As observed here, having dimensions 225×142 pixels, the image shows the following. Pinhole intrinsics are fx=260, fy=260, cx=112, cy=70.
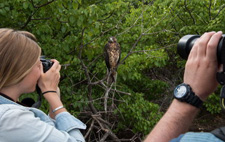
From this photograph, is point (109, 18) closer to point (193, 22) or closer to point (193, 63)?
point (193, 22)

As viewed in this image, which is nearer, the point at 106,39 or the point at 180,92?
the point at 180,92

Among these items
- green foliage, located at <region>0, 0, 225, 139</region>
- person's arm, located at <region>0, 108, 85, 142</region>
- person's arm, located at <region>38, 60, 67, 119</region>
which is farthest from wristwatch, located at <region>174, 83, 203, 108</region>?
green foliage, located at <region>0, 0, 225, 139</region>

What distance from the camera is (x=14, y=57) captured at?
108cm

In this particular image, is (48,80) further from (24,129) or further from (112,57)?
(112,57)

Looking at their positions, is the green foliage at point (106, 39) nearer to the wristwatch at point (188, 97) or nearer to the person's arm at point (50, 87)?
the person's arm at point (50, 87)

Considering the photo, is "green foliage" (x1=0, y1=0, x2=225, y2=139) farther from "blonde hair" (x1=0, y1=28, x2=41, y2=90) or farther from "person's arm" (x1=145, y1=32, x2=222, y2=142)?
"person's arm" (x1=145, y1=32, x2=222, y2=142)

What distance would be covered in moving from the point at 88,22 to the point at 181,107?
1993 mm

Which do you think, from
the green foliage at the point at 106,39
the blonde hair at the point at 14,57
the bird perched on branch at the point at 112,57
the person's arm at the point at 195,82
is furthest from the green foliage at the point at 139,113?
the person's arm at the point at 195,82

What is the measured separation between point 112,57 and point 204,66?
2.92 m

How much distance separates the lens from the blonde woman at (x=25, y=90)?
99 cm

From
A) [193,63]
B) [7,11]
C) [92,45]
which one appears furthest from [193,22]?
[193,63]

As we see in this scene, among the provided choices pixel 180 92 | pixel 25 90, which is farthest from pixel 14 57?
pixel 180 92

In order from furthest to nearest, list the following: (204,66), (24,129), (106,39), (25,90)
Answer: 1. (106,39)
2. (25,90)
3. (24,129)
4. (204,66)

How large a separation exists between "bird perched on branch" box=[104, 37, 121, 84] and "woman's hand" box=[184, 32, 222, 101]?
2.66 metres
